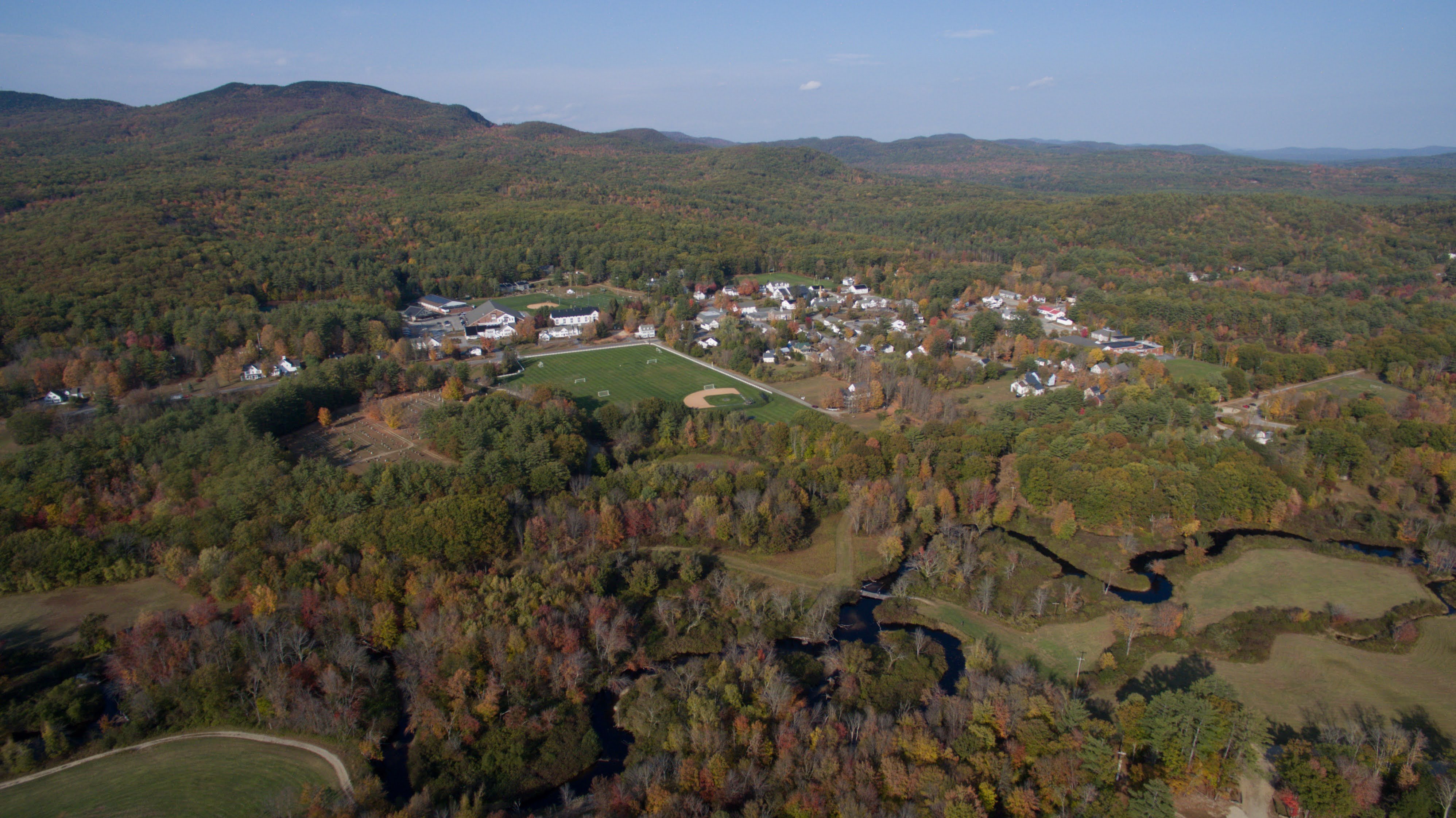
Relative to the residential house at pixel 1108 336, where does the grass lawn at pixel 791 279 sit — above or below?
above

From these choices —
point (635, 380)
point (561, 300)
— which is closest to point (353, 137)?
point (561, 300)

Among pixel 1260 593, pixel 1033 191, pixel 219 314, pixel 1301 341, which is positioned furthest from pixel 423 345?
pixel 1033 191

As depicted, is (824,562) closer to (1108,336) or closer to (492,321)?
(492,321)

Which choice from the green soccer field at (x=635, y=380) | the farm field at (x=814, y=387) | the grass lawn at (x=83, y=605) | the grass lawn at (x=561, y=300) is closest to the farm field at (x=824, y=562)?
the green soccer field at (x=635, y=380)

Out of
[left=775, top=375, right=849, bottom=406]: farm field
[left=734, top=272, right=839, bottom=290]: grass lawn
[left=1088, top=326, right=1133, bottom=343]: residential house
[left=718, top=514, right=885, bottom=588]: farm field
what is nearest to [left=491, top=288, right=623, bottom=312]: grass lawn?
[left=734, top=272, right=839, bottom=290]: grass lawn

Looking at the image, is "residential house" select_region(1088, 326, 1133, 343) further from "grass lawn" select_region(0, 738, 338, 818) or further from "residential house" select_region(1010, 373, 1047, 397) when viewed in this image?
"grass lawn" select_region(0, 738, 338, 818)

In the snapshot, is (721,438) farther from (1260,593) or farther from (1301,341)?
(1301,341)

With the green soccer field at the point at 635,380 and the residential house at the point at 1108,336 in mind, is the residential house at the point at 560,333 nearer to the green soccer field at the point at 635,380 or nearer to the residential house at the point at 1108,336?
the green soccer field at the point at 635,380
